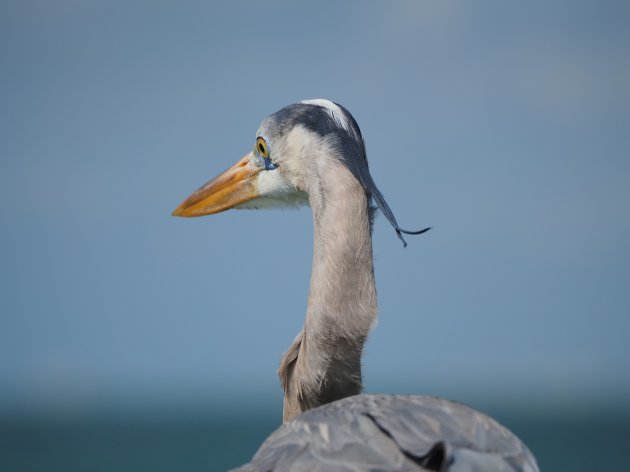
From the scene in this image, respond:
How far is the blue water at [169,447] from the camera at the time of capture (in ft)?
165

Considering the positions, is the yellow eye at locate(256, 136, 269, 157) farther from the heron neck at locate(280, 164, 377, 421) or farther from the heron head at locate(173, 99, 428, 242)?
the heron neck at locate(280, 164, 377, 421)

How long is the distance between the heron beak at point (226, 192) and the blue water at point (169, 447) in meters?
38.5

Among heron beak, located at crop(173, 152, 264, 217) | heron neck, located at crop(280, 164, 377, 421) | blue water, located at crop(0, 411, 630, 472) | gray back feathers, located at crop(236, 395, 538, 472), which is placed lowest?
blue water, located at crop(0, 411, 630, 472)

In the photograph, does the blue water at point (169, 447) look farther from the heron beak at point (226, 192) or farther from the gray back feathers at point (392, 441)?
the gray back feathers at point (392, 441)

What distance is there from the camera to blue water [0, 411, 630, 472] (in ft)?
165

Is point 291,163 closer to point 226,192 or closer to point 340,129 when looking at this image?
point 340,129

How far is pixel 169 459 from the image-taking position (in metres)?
57.7

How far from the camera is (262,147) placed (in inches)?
239

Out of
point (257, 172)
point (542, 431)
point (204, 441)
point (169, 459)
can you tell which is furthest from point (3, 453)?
point (257, 172)

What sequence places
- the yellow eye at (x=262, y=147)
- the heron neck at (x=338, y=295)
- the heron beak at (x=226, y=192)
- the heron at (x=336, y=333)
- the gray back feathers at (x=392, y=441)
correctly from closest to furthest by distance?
the gray back feathers at (x=392, y=441), the heron at (x=336, y=333), the heron neck at (x=338, y=295), the yellow eye at (x=262, y=147), the heron beak at (x=226, y=192)

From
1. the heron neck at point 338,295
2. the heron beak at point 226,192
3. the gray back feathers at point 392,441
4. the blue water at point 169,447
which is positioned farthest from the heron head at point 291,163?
the blue water at point 169,447

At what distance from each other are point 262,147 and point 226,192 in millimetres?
487

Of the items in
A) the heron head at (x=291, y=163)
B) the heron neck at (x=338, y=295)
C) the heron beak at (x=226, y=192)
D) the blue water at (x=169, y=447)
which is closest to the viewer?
the heron neck at (x=338, y=295)

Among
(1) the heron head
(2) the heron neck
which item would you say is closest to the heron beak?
(1) the heron head
